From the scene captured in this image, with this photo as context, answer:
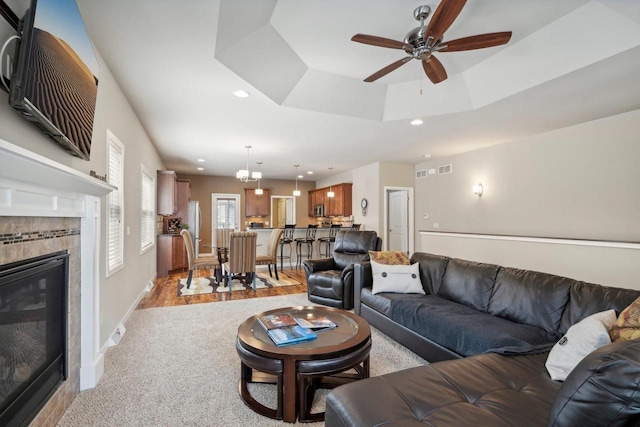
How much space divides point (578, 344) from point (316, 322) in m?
1.58

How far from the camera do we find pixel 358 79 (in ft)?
12.6

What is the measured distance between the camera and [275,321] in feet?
7.73

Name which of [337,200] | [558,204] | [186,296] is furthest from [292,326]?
[337,200]

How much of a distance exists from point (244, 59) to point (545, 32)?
9.32 ft

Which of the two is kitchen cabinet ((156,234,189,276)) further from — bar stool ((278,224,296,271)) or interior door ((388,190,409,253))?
interior door ((388,190,409,253))

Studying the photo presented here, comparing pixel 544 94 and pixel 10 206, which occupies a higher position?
pixel 544 94

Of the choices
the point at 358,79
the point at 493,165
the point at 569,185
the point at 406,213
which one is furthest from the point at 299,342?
the point at 406,213

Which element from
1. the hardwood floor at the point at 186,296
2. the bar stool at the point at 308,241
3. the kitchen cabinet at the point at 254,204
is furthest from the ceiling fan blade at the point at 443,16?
the kitchen cabinet at the point at 254,204

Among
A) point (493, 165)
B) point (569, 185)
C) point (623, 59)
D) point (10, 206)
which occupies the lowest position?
point (10, 206)

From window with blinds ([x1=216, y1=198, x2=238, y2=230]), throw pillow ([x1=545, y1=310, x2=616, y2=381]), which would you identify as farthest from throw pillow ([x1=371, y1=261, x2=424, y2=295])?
window with blinds ([x1=216, y1=198, x2=238, y2=230])

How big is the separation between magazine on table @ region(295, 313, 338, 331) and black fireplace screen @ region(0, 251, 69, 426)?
1529mm

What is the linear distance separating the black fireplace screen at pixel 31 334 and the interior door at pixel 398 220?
6.79m

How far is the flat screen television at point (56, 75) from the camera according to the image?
1284 mm

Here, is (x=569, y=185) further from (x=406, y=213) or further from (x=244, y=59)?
(x=244, y=59)
